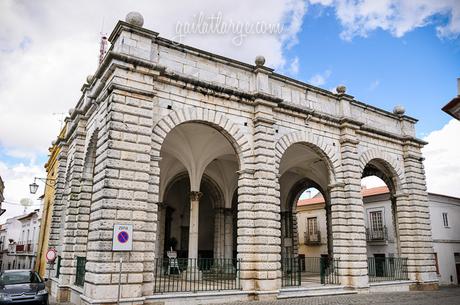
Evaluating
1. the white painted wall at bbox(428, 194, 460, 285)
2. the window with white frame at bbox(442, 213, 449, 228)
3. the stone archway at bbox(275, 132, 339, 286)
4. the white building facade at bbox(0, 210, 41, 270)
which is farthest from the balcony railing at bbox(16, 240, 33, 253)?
the window with white frame at bbox(442, 213, 449, 228)

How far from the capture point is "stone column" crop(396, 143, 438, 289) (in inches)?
625

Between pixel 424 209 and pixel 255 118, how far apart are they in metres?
9.86

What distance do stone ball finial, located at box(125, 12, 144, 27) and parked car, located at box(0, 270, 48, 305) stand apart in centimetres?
834

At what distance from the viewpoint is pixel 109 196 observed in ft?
30.2

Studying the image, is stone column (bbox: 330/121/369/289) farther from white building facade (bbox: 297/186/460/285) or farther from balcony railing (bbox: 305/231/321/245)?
balcony railing (bbox: 305/231/321/245)

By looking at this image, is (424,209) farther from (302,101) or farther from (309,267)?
(309,267)

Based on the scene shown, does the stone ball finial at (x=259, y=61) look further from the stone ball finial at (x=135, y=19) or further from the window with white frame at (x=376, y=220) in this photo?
the window with white frame at (x=376, y=220)

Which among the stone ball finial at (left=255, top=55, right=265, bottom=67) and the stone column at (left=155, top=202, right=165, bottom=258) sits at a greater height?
the stone ball finial at (left=255, top=55, right=265, bottom=67)

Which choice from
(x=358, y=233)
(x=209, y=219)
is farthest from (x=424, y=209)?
(x=209, y=219)

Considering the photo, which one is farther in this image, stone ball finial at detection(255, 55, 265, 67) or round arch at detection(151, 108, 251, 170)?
stone ball finial at detection(255, 55, 265, 67)

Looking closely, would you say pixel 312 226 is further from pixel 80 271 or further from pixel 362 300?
pixel 80 271

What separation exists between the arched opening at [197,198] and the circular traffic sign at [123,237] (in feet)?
11.1

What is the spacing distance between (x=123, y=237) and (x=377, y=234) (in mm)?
18695

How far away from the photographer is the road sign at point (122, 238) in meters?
8.84
